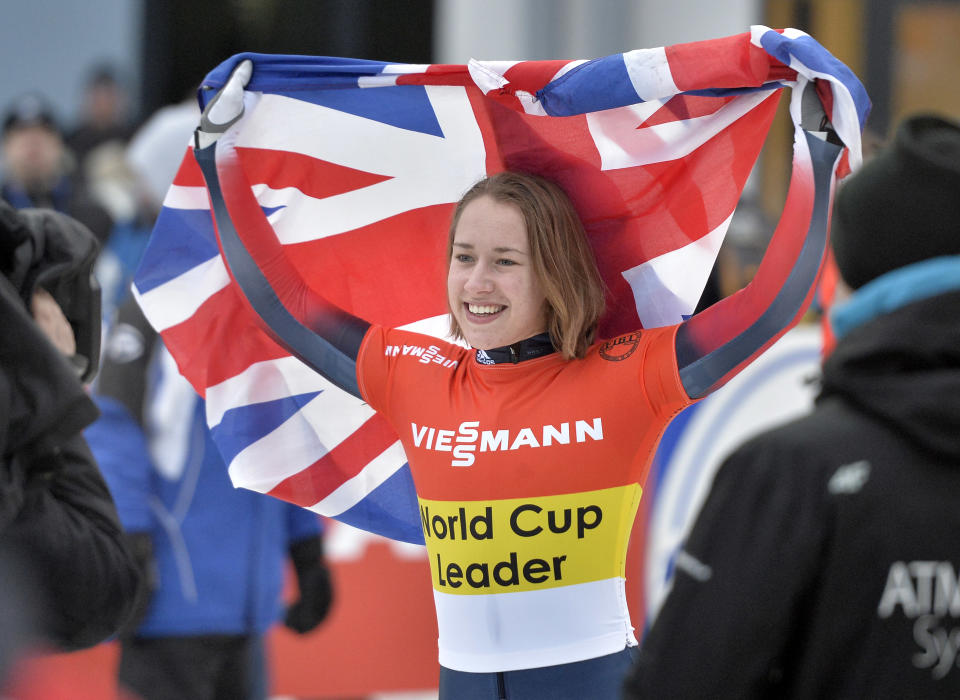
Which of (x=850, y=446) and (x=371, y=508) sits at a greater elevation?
(x=850, y=446)

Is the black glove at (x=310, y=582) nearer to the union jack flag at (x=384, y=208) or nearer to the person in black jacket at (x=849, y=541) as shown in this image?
the union jack flag at (x=384, y=208)

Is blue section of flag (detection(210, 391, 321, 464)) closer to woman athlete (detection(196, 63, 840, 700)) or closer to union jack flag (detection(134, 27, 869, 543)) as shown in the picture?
union jack flag (detection(134, 27, 869, 543))

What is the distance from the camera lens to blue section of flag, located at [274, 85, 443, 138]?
3311 millimetres

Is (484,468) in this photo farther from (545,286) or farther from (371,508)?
(371,508)

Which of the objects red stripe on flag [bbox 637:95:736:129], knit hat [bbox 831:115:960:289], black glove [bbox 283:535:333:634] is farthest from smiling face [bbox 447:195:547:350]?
black glove [bbox 283:535:333:634]

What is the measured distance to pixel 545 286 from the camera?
2.94m

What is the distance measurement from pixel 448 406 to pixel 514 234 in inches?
15.6

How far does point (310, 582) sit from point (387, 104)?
1816 millimetres

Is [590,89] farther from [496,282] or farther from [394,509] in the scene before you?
[394,509]

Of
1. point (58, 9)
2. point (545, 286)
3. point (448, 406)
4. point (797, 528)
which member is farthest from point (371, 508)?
point (58, 9)

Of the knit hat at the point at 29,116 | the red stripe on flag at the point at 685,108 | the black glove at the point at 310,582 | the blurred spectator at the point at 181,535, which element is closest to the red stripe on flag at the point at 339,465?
the blurred spectator at the point at 181,535

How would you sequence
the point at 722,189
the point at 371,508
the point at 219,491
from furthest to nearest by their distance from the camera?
the point at 219,491 → the point at 371,508 → the point at 722,189

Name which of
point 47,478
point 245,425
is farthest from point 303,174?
point 47,478

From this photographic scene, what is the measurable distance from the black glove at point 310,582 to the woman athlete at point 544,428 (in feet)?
5.23
